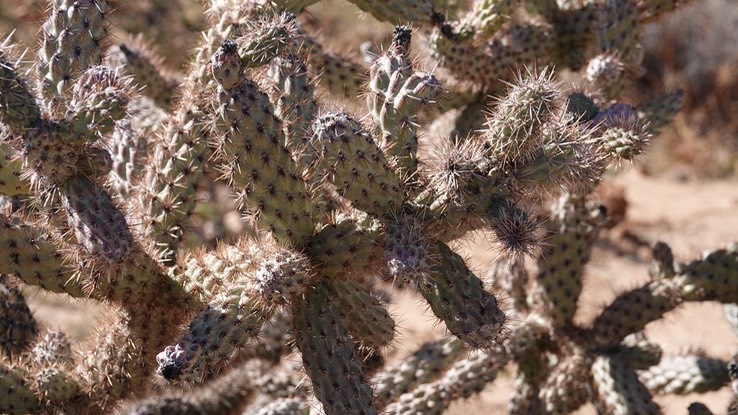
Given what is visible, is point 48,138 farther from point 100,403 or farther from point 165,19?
point 165,19

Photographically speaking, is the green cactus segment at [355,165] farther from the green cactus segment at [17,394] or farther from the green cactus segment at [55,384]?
the green cactus segment at [17,394]

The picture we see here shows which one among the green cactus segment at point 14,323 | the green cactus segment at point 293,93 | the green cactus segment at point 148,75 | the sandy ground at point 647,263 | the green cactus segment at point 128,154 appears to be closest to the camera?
the green cactus segment at point 293,93

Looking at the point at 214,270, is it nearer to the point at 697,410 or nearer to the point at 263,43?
the point at 263,43

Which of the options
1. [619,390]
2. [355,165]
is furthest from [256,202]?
[619,390]

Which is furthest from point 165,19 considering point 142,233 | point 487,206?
point 487,206

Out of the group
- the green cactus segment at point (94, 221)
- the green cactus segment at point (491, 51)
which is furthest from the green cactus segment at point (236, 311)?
the green cactus segment at point (491, 51)
